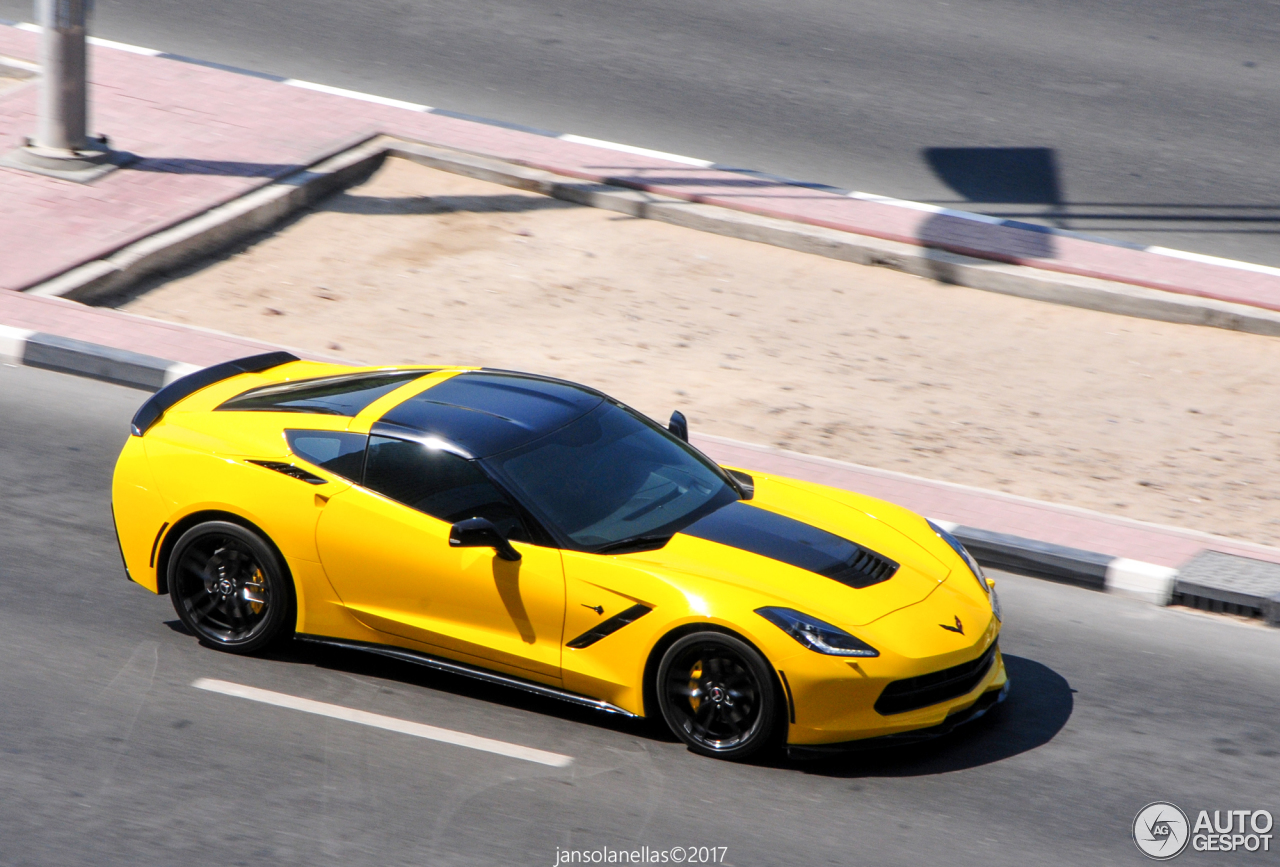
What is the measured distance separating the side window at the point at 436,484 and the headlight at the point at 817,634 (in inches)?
45.4

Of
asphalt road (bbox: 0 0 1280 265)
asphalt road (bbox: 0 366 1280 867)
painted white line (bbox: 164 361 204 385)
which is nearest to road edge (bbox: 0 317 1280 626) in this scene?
asphalt road (bbox: 0 366 1280 867)

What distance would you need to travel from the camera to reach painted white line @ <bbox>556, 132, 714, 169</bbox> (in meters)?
14.0

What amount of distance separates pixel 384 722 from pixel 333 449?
1.26 meters

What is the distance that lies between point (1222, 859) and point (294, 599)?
4103 millimetres

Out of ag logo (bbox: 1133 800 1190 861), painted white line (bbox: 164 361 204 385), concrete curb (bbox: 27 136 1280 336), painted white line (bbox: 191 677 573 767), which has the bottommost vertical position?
painted white line (bbox: 191 677 573 767)

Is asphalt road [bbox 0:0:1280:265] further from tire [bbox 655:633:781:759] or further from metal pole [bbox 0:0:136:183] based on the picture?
tire [bbox 655:633:781:759]

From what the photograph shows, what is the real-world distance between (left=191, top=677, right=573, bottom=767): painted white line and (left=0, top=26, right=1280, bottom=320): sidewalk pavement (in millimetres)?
5732

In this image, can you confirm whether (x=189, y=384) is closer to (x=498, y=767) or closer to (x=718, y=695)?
(x=498, y=767)

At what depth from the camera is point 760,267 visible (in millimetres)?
12555

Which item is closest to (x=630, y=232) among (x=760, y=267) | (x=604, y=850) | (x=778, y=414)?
(x=760, y=267)

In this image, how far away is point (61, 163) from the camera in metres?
12.6

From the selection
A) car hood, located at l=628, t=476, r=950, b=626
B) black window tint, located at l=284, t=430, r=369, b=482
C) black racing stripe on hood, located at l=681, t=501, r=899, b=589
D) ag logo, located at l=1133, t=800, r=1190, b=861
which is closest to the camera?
ag logo, located at l=1133, t=800, r=1190, b=861

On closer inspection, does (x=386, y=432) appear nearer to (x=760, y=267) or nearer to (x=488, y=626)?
(x=488, y=626)

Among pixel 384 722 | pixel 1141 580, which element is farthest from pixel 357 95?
pixel 384 722
